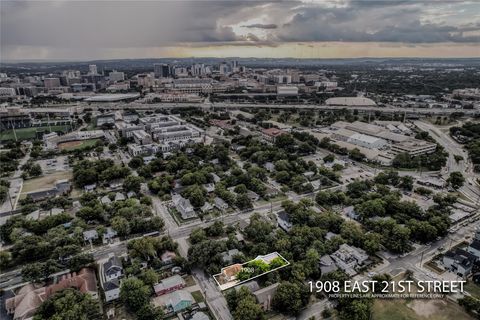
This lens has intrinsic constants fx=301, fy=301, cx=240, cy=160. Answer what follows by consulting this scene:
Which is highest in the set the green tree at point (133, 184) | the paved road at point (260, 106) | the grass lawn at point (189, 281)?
the paved road at point (260, 106)

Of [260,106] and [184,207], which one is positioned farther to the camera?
[260,106]

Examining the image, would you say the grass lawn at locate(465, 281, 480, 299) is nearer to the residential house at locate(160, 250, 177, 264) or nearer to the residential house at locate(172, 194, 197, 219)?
the residential house at locate(160, 250, 177, 264)

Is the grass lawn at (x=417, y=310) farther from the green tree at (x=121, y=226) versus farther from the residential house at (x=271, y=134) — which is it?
the residential house at (x=271, y=134)

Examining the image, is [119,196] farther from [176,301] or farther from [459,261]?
[459,261]

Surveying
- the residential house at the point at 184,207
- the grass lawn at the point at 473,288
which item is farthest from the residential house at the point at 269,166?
the grass lawn at the point at 473,288

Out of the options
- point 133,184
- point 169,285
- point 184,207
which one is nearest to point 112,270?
point 169,285

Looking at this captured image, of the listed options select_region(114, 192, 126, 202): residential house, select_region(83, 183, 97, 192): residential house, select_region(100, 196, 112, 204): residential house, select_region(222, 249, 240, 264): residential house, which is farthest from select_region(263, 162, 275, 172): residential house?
select_region(83, 183, 97, 192): residential house

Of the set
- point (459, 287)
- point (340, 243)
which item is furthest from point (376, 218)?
point (459, 287)
